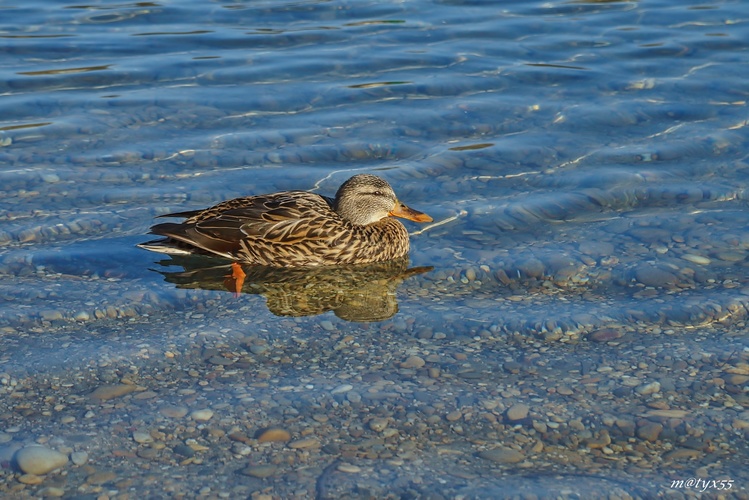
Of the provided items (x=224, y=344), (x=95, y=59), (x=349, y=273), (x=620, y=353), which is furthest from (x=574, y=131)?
(x=95, y=59)

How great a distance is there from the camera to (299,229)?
26.8ft

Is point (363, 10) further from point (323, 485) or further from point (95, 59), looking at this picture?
point (323, 485)

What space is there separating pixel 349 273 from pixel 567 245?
1.69 m

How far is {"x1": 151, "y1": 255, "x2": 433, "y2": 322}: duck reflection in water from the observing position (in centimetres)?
736

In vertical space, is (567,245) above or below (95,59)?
below

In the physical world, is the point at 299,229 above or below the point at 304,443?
above

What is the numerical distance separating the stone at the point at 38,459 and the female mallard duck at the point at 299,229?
107 inches

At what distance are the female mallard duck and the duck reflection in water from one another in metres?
0.10

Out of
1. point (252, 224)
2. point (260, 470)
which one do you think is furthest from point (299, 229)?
point (260, 470)

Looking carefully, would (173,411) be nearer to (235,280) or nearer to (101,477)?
(101,477)

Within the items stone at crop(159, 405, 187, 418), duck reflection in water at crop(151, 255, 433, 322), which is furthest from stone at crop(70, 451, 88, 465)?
duck reflection in water at crop(151, 255, 433, 322)

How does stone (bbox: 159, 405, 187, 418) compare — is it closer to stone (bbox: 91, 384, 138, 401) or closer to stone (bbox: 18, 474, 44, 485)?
stone (bbox: 91, 384, 138, 401)

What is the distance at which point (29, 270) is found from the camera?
7.68 meters

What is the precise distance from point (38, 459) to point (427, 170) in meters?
5.21
